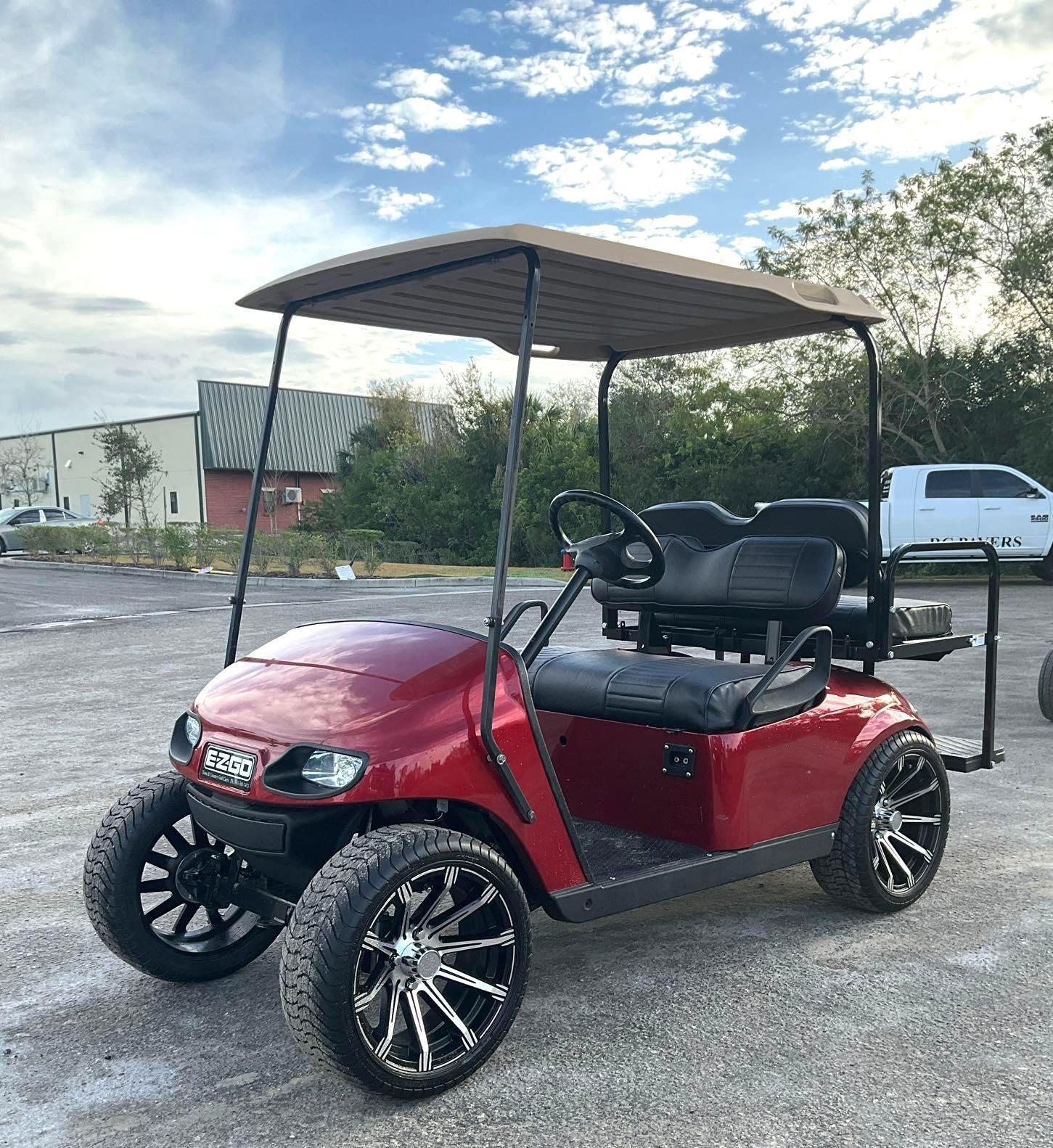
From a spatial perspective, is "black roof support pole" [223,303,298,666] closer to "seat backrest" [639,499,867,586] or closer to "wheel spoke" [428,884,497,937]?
"wheel spoke" [428,884,497,937]

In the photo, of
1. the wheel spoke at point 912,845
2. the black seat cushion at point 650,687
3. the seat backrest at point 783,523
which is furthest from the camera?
the seat backrest at point 783,523

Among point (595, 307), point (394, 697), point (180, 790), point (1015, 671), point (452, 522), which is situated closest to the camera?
point (394, 697)

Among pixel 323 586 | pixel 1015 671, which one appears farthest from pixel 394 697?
pixel 323 586

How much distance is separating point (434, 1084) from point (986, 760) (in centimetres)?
275

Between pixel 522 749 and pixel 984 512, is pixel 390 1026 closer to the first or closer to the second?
pixel 522 749

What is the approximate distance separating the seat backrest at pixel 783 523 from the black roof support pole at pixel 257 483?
1.75 meters

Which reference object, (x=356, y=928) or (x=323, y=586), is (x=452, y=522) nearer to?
(x=323, y=586)

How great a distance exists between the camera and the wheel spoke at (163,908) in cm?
344

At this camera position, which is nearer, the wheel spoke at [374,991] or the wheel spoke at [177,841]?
the wheel spoke at [374,991]

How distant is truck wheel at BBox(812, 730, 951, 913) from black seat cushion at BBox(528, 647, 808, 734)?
465 millimetres

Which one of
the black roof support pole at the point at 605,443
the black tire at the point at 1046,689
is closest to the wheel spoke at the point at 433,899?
the black roof support pole at the point at 605,443

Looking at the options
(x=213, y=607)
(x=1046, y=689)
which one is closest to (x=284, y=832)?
(x=1046, y=689)

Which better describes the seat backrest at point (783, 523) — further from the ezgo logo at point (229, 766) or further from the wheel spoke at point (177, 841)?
the wheel spoke at point (177, 841)

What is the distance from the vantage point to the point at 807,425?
2458cm
